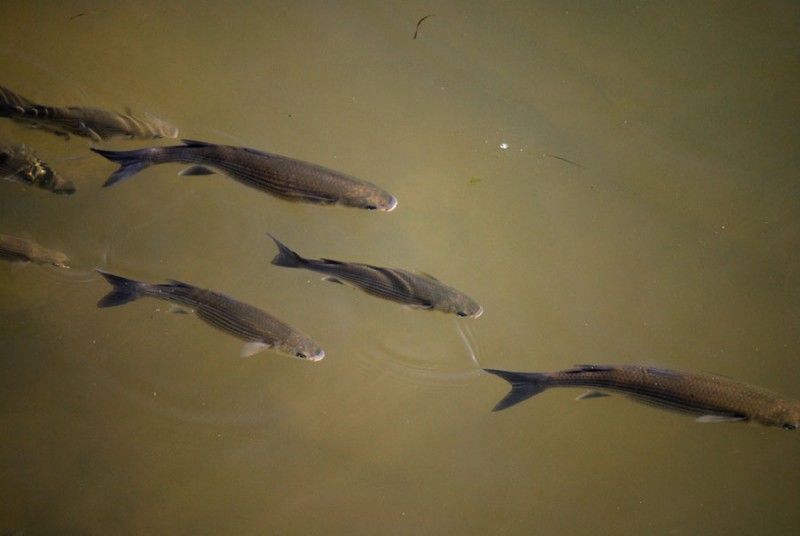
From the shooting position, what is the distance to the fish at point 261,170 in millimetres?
3055

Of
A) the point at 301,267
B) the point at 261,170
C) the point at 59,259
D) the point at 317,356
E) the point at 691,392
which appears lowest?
the point at 59,259

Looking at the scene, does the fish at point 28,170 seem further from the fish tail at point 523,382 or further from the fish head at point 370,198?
the fish tail at point 523,382

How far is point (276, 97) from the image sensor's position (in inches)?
150

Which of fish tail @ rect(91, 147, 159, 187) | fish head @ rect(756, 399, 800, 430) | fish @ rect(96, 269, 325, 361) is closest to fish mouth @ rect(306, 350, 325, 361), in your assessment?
fish @ rect(96, 269, 325, 361)

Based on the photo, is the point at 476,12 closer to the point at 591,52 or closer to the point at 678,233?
the point at 591,52

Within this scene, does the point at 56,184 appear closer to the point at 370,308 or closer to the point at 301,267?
the point at 301,267

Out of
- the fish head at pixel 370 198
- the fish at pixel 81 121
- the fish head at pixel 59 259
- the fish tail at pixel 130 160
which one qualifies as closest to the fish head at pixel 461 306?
the fish head at pixel 370 198

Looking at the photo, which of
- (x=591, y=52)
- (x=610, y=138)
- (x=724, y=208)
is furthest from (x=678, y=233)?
(x=591, y=52)

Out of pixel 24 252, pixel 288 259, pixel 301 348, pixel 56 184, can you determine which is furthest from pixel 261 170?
pixel 24 252

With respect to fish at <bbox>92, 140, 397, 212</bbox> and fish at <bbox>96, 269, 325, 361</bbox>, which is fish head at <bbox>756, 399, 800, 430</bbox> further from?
fish at <bbox>96, 269, 325, 361</bbox>

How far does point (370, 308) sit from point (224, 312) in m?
0.97

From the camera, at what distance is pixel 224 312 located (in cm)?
A: 321

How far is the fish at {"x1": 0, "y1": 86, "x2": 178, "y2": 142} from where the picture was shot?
11.2 feet

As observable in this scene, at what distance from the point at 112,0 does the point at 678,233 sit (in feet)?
13.5
